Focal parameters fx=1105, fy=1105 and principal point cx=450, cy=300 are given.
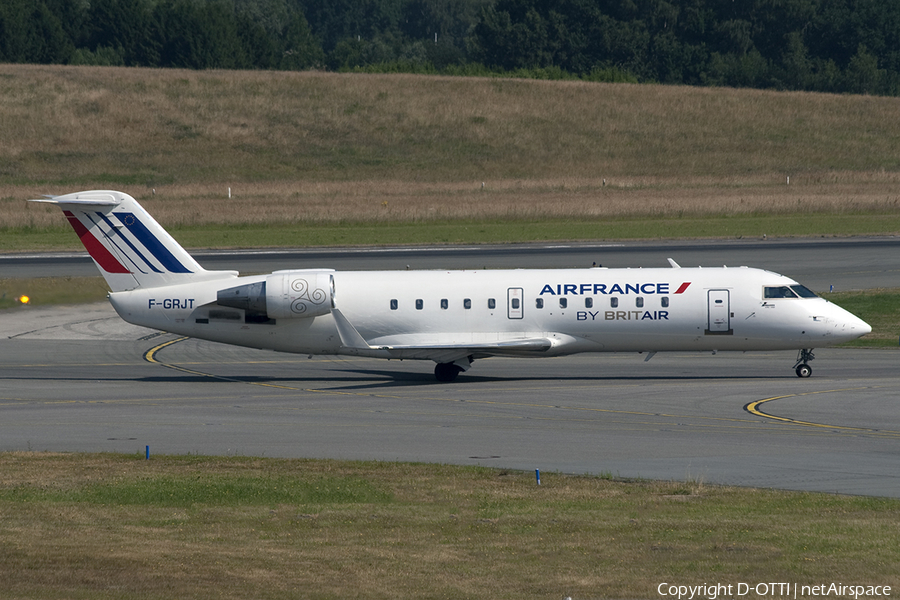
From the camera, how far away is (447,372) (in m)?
34.8

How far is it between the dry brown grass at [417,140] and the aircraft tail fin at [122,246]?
180 feet

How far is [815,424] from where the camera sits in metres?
26.0

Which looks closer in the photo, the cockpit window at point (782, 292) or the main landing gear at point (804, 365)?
the main landing gear at point (804, 365)

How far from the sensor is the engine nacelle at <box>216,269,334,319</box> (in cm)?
3425

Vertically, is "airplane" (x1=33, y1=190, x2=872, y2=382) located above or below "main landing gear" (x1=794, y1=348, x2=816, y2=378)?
above

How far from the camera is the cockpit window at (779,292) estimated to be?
33969mm

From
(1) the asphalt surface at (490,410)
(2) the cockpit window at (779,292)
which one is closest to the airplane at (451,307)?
(2) the cockpit window at (779,292)

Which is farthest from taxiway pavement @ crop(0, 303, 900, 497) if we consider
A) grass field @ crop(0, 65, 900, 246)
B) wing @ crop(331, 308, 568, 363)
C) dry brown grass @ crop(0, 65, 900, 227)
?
dry brown grass @ crop(0, 65, 900, 227)

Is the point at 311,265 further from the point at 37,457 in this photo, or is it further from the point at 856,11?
the point at 856,11

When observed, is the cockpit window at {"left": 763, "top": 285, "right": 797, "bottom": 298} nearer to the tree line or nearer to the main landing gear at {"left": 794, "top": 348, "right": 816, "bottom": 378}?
the main landing gear at {"left": 794, "top": 348, "right": 816, "bottom": 378}

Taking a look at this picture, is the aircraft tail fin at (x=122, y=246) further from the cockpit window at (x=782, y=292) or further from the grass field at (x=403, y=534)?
the cockpit window at (x=782, y=292)

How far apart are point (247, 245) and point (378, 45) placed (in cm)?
12837

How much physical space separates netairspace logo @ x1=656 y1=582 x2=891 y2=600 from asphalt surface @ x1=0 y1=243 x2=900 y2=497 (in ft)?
21.3

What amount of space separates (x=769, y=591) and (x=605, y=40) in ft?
519
